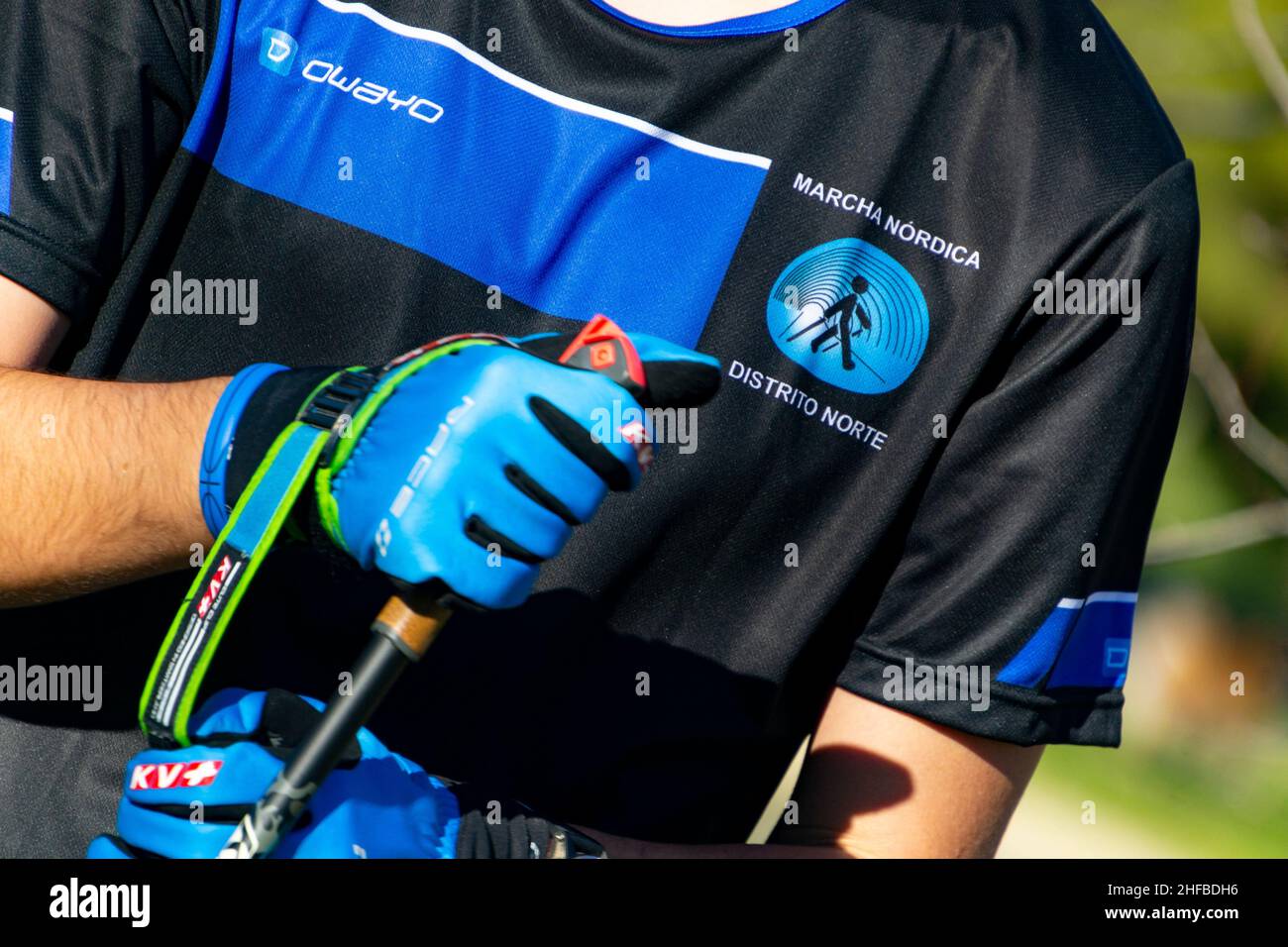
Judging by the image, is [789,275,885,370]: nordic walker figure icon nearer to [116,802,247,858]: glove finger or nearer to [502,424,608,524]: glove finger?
[502,424,608,524]: glove finger

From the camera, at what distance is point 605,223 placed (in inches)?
66.2

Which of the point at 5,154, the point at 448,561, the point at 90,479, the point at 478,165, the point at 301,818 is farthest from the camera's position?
the point at 478,165

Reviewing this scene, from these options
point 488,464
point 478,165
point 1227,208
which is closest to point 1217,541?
point 1227,208

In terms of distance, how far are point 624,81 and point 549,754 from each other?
824mm

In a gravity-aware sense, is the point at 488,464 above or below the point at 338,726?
above

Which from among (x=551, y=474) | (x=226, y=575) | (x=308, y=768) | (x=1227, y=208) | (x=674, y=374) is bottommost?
(x=308, y=768)

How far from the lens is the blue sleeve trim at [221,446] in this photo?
1.33 metres

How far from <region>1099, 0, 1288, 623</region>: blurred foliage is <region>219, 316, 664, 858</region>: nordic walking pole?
146 inches

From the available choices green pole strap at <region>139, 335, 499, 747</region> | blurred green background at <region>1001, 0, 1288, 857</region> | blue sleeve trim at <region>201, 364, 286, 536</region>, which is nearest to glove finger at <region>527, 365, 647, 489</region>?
green pole strap at <region>139, 335, 499, 747</region>

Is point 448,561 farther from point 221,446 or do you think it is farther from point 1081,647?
point 1081,647

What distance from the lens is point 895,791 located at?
1739mm

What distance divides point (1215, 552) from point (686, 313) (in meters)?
3.45

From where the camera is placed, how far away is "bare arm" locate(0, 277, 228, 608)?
140 centimetres
